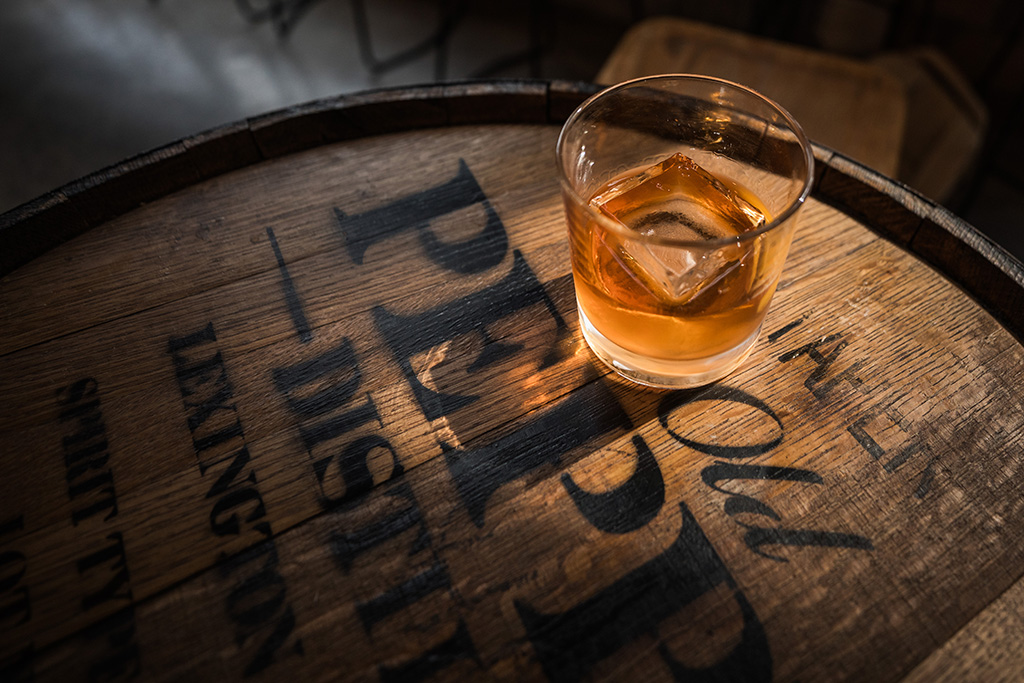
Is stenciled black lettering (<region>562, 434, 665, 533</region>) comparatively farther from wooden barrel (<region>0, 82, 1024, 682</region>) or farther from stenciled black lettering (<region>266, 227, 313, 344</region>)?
stenciled black lettering (<region>266, 227, 313, 344</region>)

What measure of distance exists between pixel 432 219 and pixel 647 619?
0.55m

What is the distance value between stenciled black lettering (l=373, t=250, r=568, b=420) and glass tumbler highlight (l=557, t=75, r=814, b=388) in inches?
3.5

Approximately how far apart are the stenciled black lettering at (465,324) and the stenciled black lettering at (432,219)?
4 centimetres

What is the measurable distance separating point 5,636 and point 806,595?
0.71 meters

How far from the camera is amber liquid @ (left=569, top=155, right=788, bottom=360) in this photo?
0.61 m

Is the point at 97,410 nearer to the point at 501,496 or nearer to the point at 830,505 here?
the point at 501,496

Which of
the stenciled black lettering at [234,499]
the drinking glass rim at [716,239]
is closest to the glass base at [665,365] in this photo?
the drinking glass rim at [716,239]

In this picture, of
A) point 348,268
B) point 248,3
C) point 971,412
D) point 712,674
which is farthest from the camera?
point 248,3

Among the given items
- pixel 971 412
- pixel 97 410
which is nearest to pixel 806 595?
pixel 971 412

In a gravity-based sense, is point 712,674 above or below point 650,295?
below

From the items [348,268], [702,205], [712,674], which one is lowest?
[712,674]

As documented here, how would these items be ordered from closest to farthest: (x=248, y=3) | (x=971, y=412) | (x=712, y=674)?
(x=712, y=674), (x=971, y=412), (x=248, y=3)

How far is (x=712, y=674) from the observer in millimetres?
562

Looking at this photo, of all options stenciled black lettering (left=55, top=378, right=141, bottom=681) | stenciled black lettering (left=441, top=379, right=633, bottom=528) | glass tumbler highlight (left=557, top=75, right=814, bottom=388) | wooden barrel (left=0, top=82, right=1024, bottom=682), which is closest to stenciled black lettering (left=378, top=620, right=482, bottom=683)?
wooden barrel (left=0, top=82, right=1024, bottom=682)
